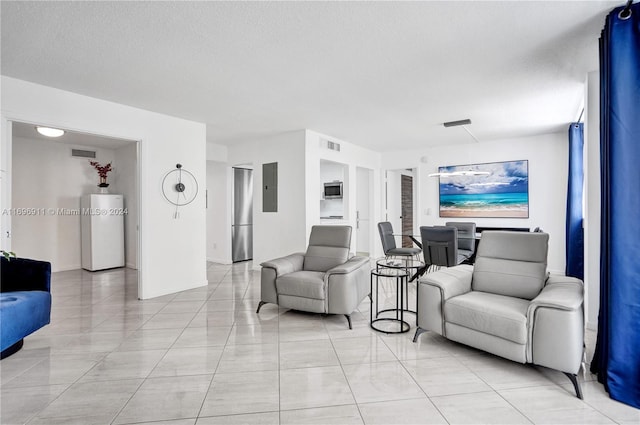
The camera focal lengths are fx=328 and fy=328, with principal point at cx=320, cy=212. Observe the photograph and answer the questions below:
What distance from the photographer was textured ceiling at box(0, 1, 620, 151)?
2.22 meters

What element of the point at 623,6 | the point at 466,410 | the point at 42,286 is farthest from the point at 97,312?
the point at 623,6

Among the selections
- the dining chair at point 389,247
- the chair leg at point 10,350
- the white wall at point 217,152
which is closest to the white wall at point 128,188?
the white wall at point 217,152

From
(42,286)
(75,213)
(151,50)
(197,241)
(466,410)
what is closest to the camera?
(466,410)

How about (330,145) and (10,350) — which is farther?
(330,145)

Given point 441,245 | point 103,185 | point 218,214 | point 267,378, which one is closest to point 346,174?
point 441,245

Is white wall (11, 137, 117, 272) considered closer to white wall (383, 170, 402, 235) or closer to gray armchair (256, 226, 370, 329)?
gray armchair (256, 226, 370, 329)

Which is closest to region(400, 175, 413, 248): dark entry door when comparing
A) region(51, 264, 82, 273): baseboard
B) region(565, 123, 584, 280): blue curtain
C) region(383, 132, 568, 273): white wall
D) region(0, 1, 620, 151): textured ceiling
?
region(383, 132, 568, 273): white wall

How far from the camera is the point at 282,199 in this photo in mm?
5742

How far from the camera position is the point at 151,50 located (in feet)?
8.93

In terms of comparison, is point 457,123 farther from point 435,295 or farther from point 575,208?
point 435,295

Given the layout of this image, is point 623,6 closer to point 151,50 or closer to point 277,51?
point 277,51

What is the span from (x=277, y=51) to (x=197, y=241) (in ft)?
10.7

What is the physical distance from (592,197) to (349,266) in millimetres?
2268

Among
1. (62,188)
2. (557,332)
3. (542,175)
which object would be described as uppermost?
(542,175)
